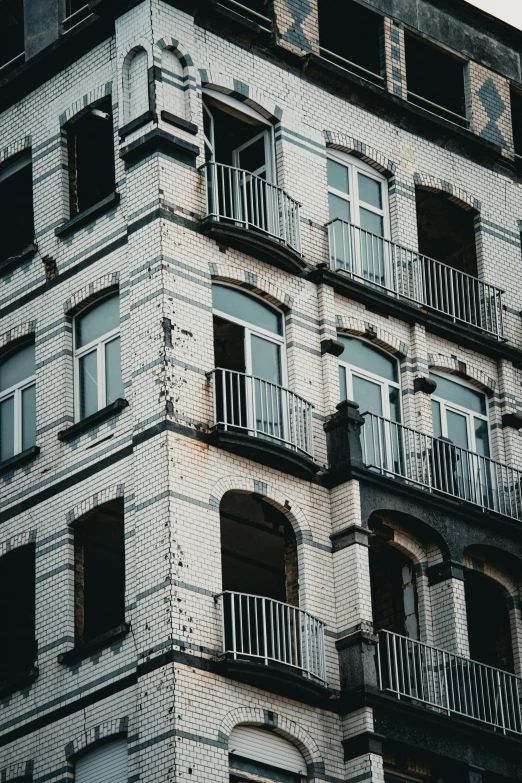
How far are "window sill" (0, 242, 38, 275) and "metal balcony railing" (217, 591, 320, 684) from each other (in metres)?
7.69

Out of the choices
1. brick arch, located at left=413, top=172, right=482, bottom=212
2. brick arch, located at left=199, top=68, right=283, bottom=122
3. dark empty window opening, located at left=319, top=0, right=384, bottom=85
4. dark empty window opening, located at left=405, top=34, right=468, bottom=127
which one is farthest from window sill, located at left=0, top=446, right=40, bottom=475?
dark empty window opening, located at left=405, top=34, right=468, bottom=127

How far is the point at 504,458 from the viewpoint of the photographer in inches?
1576

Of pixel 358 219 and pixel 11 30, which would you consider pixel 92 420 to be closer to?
pixel 358 219

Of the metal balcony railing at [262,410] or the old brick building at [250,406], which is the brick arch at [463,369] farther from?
the metal balcony railing at [262,410]

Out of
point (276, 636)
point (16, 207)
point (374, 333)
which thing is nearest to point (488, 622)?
point (374, 333)

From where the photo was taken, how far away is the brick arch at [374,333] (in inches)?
1503

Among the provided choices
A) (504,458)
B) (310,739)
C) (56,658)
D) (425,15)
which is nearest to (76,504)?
(56,658)

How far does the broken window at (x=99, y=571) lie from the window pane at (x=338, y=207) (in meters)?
7.41

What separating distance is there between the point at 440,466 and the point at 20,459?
7.40 m

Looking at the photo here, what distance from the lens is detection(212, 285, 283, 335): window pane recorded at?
120 ft

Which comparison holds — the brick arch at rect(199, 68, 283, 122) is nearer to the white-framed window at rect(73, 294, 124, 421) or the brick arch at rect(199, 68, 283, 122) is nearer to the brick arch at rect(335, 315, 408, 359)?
the brick arch at rect(335, 315, 408, 359)

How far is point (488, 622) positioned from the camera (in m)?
39.0

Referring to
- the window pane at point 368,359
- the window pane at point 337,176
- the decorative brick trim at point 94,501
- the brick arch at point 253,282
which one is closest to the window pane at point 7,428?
the decorative brick trim at point 94,501

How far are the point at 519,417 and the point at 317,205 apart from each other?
5.65 m
